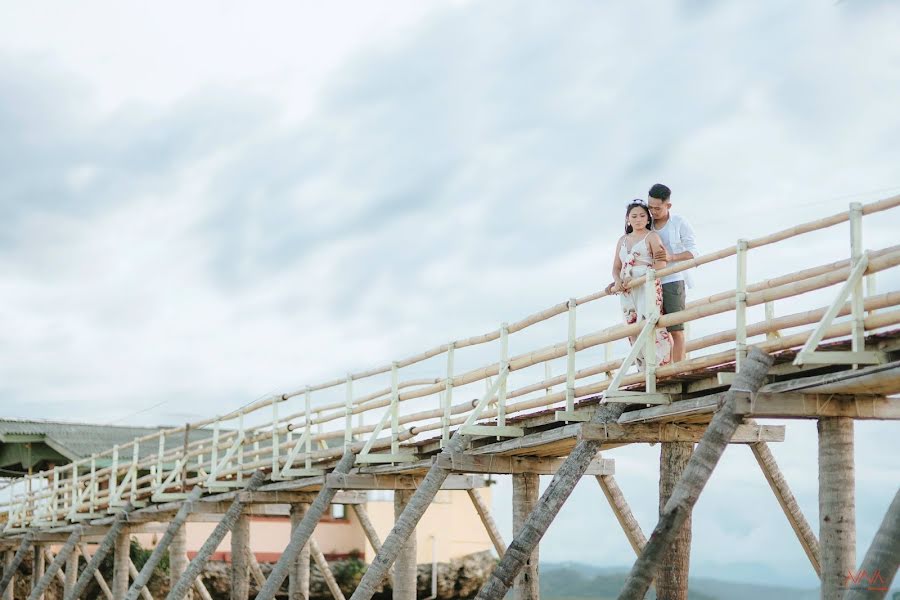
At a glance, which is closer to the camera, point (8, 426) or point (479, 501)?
point (479, 501)

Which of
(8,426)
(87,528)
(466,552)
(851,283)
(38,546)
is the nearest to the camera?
(851,283)

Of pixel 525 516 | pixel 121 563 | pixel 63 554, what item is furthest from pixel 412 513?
pixel 63 554

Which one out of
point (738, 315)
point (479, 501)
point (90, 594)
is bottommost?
point (90, 594)

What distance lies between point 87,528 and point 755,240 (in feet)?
61.0

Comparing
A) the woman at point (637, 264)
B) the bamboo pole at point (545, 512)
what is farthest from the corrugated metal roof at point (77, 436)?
the woman at point (637, 264)

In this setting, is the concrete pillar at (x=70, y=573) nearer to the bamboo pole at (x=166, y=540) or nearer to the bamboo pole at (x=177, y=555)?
the bamboo pole at (x=177, y=555)

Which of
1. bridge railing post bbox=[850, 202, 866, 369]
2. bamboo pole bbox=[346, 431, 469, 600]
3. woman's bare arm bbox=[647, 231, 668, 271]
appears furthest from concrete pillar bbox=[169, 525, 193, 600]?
bridge railing post bbox=[850, 202, 866, 369]

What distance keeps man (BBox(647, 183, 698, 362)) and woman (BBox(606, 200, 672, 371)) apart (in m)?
0.07

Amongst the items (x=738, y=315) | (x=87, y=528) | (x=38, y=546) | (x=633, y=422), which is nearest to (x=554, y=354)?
(x=633, y=422)

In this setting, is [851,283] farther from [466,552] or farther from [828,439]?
[466,552]

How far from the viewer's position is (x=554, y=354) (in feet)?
37.1

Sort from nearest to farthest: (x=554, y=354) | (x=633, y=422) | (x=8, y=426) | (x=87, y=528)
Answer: (x=633, y=422) → (x=554, y=354) → (x=87, y=528) → (x=8, y=426)

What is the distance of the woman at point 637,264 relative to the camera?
10.4 m

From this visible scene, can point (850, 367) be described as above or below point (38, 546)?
above
